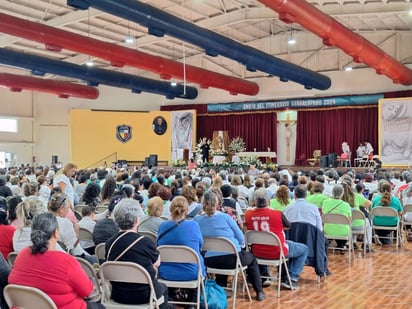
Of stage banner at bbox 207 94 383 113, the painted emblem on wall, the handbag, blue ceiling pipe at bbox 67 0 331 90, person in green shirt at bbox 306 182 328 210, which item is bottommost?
the handbag

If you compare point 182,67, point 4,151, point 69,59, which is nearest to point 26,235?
point 182,67

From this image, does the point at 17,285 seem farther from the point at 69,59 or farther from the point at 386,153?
the point at 69,59

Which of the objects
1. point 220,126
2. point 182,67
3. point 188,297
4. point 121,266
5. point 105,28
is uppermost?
point 105,28

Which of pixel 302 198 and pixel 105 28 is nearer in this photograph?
pixel 302 198

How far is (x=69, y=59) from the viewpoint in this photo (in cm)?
2092

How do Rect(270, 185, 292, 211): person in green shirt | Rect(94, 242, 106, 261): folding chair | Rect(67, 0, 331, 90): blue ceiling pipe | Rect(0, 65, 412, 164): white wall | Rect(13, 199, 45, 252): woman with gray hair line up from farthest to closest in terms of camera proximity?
Rect(0, 65, 412, 164): white wall → Rect(67, 0, 331, 90): blue ceiling pipe → Rect(270, 185, 292, 211): person in green shirt → Rect(94, 242, 106, 261): folding chair → Rect(13, 199, 45, 252): woman with gray hair

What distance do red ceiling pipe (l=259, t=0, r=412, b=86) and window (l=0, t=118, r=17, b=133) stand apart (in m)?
17.5

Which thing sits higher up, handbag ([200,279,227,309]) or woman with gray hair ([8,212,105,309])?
woman with gray hair ([8,212,105,309])

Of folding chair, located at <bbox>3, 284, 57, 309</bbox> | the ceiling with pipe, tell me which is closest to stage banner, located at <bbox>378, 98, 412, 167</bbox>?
the ceiling with pipe

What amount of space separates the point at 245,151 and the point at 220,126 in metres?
1.99

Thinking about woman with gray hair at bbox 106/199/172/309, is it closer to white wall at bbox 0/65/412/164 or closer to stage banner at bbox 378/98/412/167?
stage banner at bbox 378/98/412/167

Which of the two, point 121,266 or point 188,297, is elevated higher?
point 121,266

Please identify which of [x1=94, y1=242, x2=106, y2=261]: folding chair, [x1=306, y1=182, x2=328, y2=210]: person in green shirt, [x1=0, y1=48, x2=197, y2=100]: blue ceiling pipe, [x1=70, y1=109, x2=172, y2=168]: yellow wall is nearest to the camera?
[x1=94, y1=242, x2=106, y2=261]: folding chair

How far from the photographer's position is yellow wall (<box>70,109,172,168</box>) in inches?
945
